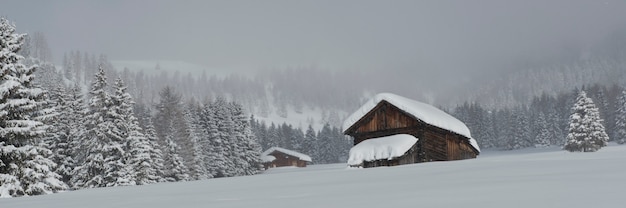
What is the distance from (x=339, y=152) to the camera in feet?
429

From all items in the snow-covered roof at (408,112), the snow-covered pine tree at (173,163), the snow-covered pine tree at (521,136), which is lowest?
the snow-covered pine tree at (173,163)

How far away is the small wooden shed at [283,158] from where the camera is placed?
306ft

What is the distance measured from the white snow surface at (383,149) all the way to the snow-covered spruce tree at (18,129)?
16.1 m

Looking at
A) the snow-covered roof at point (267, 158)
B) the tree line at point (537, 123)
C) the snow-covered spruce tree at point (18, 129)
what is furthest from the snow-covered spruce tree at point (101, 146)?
the tree line at point (537, 123)

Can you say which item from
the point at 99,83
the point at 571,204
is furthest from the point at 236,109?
the point at 571,204

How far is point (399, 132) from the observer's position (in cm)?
3016

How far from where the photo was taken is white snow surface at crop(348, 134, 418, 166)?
28033mm

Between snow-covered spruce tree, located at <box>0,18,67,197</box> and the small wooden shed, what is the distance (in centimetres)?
7201

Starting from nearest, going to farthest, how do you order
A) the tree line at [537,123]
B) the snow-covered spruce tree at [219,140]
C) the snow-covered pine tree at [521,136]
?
1. the snow-covered spruce tree at [219,140]
2. the tree line at [537,123]
3. the snow-covered pine tree at [521,136]

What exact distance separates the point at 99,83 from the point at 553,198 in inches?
1414

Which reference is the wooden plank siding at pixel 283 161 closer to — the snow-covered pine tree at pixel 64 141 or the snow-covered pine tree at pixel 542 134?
the snow-covered pine tree at pixel 64 141

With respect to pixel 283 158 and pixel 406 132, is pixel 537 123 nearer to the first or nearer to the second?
pixel 283 158

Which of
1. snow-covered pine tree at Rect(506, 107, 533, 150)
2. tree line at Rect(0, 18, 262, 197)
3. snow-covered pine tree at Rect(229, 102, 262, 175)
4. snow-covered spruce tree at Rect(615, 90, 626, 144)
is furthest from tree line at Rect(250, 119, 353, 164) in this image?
snow-covered spruce tree at Rect(615, 90, 626, 144)

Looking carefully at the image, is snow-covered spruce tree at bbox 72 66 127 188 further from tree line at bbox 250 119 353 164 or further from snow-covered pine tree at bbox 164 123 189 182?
tree line at bbox 250 119 353 164
